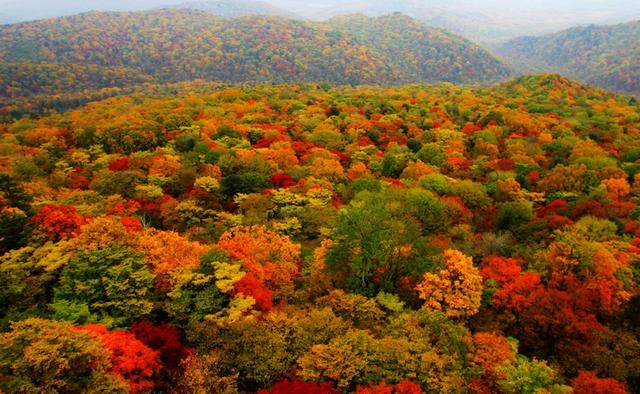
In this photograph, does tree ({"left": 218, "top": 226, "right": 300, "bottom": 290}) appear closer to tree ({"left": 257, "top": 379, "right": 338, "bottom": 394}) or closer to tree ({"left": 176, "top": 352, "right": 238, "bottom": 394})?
tree ({"left": 176, "top": 352, "right": 238, "bottom": 394})

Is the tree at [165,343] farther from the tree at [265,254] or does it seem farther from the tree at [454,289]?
the tree at [454,289]

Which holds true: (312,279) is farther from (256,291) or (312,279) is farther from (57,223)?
(57,223)

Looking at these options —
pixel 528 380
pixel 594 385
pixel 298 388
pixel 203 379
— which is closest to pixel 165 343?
pixel 203 379

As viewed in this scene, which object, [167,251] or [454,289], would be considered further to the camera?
[167,251]

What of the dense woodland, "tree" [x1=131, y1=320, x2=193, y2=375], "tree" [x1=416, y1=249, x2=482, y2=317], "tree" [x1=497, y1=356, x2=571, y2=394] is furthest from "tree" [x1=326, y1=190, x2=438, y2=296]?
"tree" [x1=131, y1=320, x2=193, y2=375]

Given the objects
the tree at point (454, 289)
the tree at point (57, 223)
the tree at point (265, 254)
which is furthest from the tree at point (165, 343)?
the tree at point (454, 289)

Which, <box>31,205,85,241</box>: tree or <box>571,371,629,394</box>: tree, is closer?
<box>571,371,629,394</box>: tree

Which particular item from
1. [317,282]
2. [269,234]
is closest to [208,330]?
[317,282]
